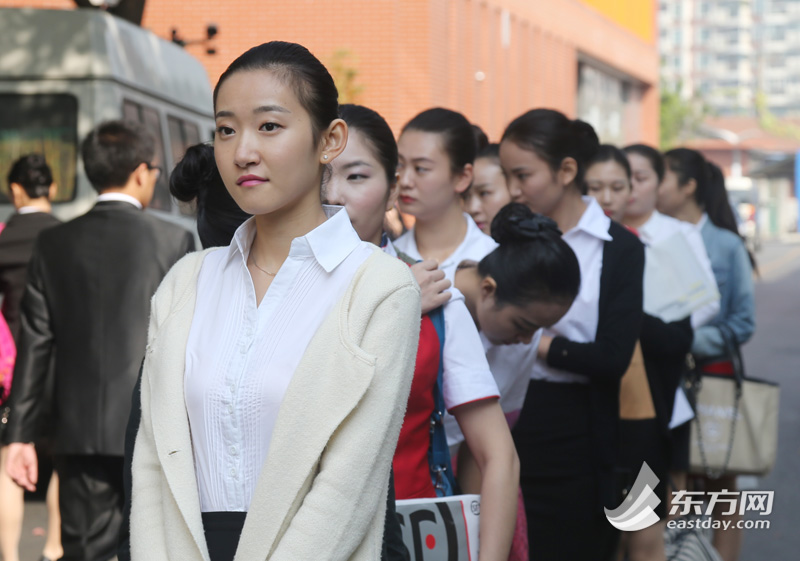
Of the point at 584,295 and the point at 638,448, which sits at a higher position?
the point at 584,295

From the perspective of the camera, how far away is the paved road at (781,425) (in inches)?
264

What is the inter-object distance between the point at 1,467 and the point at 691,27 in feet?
490

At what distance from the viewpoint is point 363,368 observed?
2025 mm

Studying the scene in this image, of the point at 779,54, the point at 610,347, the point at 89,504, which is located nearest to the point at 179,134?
the point at 89,504

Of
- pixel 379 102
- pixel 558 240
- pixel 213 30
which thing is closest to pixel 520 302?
pixel 558 240

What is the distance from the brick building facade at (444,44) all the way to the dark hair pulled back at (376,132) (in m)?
19.5

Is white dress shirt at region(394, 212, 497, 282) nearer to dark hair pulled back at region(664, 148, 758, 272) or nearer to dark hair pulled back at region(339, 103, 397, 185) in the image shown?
dark hair pulled back at region(339, 103, 397, 185)

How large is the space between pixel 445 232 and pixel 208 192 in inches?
55.0

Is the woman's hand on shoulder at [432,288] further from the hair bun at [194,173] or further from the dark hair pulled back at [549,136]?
the dark hair pulled back at [549,136]

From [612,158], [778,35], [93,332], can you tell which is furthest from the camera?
[778,35]

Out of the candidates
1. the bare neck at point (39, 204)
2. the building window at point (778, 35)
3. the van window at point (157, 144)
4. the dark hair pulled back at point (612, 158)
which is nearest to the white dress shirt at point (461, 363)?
the dark hair pulled back at point (612, 158)

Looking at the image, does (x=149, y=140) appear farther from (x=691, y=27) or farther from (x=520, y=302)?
(x=691, y=27)

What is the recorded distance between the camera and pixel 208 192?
276 centimetres

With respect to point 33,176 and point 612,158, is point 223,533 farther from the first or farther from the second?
point 33,176
